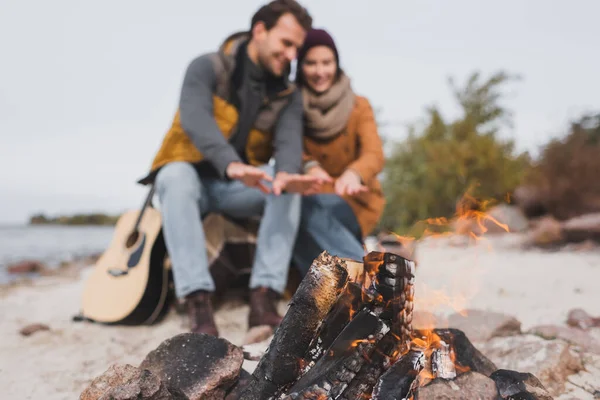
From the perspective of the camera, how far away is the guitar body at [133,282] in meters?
3.11

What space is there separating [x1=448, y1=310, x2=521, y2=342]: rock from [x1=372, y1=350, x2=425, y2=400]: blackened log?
1.19m

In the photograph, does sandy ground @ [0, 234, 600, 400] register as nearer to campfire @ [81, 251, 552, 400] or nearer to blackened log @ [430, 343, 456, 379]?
blackened log @ [430, 343, 456, 379]

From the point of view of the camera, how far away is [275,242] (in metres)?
3.04

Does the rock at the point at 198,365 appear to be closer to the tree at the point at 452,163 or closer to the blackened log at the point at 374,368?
the blackened log at the point at 374,368

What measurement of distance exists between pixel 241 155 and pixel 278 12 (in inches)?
40.9

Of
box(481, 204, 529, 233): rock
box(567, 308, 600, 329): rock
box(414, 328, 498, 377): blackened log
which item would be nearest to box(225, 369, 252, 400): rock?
box(414, 328, 498, 377): blackened log

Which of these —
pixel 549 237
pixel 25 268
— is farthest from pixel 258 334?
pixel 25 268

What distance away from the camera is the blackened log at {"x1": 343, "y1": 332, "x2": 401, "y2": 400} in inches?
56.7

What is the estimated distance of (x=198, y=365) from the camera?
1787 mm

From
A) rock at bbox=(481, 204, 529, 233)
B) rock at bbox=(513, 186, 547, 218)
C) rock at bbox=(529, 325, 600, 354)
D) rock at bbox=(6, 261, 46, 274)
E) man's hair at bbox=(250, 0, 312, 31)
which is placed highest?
man's hair at bbox=(250, 0, 312, 31)

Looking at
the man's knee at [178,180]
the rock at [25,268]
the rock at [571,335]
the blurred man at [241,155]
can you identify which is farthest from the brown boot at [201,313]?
the rock at [25,268]

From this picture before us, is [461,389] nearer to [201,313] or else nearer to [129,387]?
[129,387]

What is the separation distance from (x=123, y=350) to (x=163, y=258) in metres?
0.75

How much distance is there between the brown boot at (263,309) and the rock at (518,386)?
4.59ft
